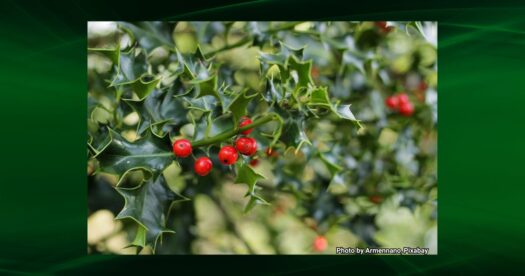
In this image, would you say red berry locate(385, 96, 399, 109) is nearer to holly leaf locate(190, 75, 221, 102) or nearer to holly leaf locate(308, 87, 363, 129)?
holly leaf locate(308, 87, 363, 129)

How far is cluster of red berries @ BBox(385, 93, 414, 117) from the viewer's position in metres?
2.83

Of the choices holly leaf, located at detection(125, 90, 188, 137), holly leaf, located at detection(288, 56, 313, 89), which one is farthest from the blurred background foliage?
holly leaf, located at detection(288, 56, 313, 89)

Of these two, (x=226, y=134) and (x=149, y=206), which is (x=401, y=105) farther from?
(x=149, y=206)

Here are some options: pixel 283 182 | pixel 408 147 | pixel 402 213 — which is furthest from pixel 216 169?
pixel 402 213

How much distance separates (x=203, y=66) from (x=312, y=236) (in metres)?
1.27

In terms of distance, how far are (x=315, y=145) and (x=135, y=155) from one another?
961mm

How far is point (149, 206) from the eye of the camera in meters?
2.02

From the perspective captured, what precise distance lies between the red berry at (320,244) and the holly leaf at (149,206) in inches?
40.6

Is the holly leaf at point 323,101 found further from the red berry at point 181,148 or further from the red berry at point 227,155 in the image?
the red berry at point 181,148

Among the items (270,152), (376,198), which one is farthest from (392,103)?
(270,152)

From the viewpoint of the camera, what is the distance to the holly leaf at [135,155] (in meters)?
1.89

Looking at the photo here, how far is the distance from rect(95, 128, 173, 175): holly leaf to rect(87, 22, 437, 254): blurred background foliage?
451 mm

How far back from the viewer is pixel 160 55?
2535mm

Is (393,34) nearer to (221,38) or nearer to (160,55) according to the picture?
(221,38)
